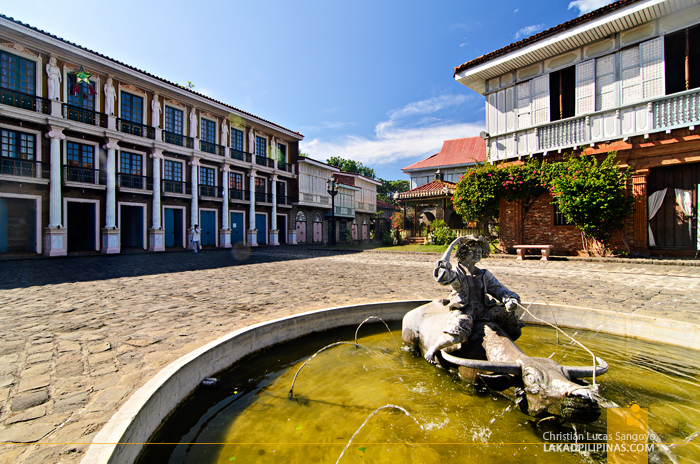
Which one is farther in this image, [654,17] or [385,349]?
[654,17]

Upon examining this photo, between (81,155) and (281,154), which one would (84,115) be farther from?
(281,154)

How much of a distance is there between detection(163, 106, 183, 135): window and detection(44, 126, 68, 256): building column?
6566 millimetres

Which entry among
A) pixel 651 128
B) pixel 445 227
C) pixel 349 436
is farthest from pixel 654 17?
pixel 349 436

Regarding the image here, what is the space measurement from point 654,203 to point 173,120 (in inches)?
1089

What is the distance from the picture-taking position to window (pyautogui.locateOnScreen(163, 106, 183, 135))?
73.0 feet

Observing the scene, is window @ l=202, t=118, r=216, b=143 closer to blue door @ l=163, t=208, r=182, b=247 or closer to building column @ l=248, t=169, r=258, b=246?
building column @ l=248, t=169, r=258, b=246

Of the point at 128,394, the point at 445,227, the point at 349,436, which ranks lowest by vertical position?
the point at 349,436

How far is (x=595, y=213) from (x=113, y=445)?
606 inches

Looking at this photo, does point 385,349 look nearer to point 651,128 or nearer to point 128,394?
point 128,394

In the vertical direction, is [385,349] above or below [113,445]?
below

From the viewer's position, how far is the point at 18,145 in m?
16.0

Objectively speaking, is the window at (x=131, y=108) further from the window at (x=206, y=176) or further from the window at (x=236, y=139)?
the window at (x=236, y=139)

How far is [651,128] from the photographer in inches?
468

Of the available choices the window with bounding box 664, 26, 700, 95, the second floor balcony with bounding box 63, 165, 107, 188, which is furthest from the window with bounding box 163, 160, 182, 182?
the window with bounding box 664, 26, 700, 95
